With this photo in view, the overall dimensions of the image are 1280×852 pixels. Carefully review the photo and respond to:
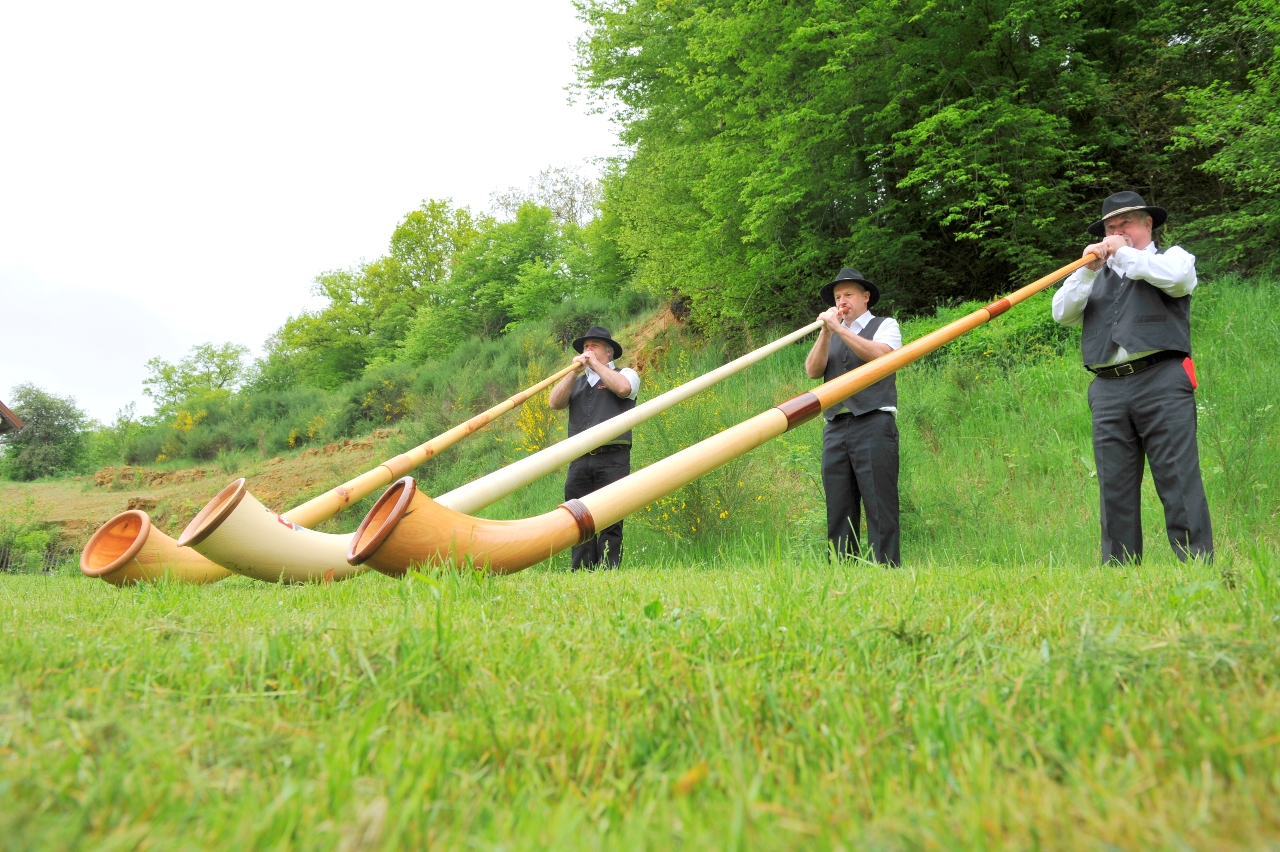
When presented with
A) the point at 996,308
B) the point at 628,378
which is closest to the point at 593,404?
the point at 628,378

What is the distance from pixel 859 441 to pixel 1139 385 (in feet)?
5.04

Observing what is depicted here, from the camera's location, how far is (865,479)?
15.6ft

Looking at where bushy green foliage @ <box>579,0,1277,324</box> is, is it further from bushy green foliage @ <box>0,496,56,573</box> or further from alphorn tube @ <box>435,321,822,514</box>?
bushy green foliage @ <box>0,496,56,573</box>

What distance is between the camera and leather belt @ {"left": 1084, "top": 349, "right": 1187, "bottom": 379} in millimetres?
3797

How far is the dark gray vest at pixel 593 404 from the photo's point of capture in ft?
20.8

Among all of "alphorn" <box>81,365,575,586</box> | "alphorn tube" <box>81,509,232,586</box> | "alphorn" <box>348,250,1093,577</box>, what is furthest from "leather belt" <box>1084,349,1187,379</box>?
"alphorn tube" <box>81,509,232,586</box>

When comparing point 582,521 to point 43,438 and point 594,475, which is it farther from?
point 43,438

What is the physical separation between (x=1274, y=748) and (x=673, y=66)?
15459 millimetres

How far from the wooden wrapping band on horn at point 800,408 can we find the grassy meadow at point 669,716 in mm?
868

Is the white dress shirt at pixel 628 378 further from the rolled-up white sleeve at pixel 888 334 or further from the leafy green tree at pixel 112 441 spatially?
the leafy green tree at pixel 112 441

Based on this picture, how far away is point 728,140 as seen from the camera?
41.8 ft

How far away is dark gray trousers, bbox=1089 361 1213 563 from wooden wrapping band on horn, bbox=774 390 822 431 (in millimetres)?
1621

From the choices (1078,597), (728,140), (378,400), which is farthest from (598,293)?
(1078,597)

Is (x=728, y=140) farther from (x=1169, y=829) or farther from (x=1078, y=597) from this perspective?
(x=1169, y=829)
